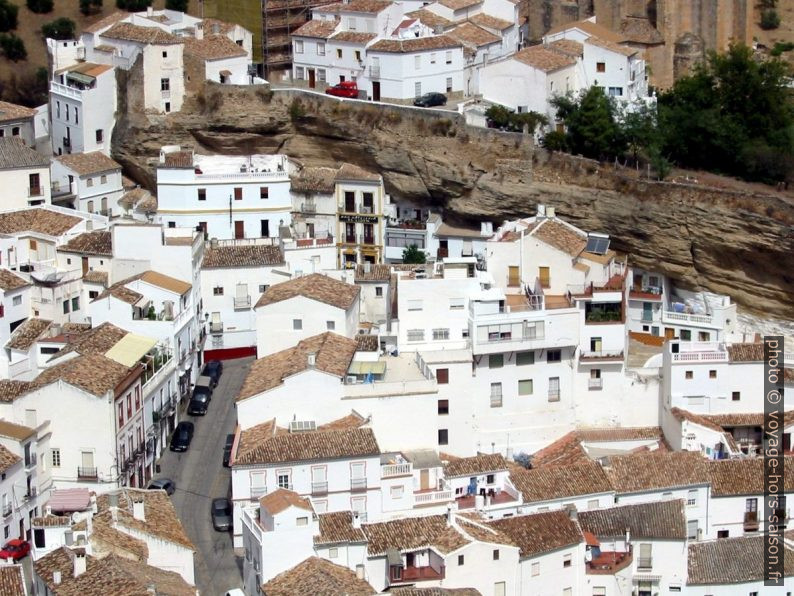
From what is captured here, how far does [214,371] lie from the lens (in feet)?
201

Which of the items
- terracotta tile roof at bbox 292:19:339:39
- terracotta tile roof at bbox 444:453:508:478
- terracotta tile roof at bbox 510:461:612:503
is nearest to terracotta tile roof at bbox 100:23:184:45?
terracotta tile roof at bbox 292:19:339:39

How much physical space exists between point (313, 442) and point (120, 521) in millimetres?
6274

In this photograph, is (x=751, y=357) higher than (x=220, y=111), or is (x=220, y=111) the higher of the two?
(x=220, y=111)

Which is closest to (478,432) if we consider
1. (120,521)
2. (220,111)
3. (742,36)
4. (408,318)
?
(408,318)

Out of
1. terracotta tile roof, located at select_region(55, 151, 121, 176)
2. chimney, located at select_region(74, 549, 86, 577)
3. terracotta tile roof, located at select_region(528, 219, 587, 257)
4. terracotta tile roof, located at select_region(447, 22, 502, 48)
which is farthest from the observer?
terracotta tile roof, located at select_region(447, 22, 502, 48)

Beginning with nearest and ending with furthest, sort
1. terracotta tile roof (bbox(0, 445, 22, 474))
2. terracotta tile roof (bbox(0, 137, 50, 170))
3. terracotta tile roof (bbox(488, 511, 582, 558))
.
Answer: terracotta tile roof (bbox(488, 511, 582, 558)) < terracotta tile roof (bbox(0, 445, 22, 474)) < terracotta tile roof (bbox(0, 137, 50, 170))

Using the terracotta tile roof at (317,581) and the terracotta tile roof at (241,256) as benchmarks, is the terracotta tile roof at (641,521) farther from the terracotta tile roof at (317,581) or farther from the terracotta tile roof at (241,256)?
the terracotta tile roof at (241,256)

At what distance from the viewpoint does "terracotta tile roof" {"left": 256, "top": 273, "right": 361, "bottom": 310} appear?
190 ft

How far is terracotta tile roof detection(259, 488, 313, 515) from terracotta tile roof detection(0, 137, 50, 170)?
2220 centimetres

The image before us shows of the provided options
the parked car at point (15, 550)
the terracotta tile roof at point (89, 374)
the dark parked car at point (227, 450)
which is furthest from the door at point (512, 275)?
the parked car at point (15, 550)

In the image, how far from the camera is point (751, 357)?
56.4m

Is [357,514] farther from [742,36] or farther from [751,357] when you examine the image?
[742,36]

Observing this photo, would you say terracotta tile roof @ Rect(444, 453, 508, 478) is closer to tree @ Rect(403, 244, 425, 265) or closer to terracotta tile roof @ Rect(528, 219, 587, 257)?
terracotta tile roof @ Rect(528, 219, 587, 257)

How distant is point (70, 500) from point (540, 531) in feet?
40.4
